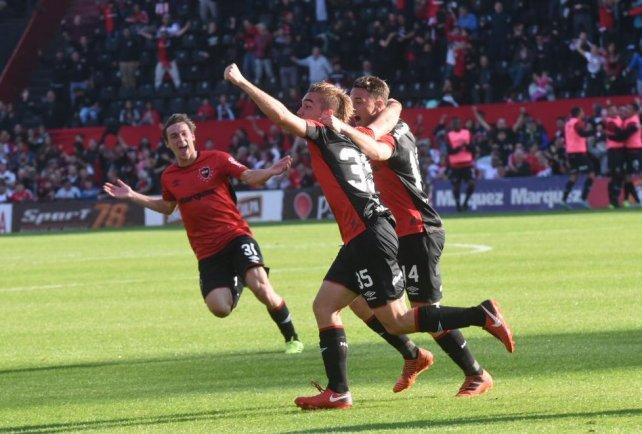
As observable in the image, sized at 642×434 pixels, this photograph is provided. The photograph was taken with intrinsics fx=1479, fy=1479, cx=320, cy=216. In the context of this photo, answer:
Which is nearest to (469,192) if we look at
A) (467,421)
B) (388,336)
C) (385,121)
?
(388,336)

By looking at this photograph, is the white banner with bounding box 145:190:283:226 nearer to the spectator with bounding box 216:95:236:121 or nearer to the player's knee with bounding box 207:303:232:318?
the spectator with bounding box 216:95:236:121

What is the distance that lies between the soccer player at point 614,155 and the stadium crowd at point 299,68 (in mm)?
1448

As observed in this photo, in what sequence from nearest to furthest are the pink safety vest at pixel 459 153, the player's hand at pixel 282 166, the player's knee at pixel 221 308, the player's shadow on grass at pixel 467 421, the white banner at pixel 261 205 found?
the player's shadow on grass at pixel 467 421 → the player's hand at pixel 282 166 → the player's knee at pixel 221 308 → the pink safety vest at pixel 459 153 → the white banner at pixel 261 205

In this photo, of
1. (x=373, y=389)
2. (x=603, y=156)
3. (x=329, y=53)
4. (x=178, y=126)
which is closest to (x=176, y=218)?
(x=329, y=53)

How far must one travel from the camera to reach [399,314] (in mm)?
9312

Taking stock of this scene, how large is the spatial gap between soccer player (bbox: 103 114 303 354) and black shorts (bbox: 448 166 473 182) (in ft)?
75.6

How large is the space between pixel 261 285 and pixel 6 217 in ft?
99.0

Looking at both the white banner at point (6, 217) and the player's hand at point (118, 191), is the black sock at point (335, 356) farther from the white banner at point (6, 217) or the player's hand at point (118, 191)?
the white banner at point (6, 217)

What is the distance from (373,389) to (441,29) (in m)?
31.9

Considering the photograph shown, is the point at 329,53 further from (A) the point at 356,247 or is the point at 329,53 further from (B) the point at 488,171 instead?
(A) the point at 356,247

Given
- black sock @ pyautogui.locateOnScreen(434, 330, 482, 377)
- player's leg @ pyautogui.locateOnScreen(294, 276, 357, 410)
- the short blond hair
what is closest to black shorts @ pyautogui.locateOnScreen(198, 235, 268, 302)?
black sock @ pyautogui.locateOnScreen(434, 330, 482, 377)

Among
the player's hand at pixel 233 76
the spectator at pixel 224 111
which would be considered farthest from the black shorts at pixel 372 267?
the spectator at pixel 224 111

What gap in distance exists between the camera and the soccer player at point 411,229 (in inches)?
384

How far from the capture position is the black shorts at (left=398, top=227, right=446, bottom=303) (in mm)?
9883
